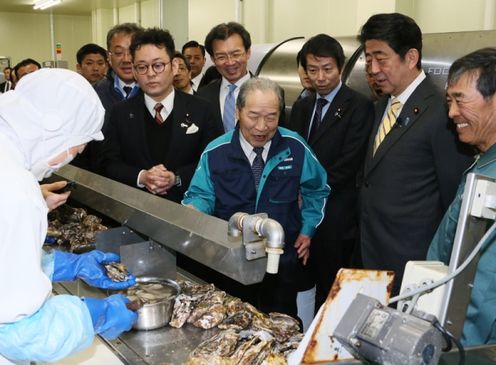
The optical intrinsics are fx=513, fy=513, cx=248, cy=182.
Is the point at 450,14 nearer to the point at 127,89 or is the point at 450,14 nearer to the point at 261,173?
the point at 127,89

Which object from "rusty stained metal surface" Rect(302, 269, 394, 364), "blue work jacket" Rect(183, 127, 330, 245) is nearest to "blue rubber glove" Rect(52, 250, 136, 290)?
"blue work jacket" Rect(183, 127, 330, 245)

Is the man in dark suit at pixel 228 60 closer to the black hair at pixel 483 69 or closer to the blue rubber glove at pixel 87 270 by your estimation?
the blue rubber glove at pixel 87 270

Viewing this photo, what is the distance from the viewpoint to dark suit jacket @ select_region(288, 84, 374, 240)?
2639 mm

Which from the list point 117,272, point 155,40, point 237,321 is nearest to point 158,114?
point 155,40

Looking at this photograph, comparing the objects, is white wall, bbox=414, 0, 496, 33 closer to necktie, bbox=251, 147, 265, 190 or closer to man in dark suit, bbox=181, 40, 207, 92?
man in dark suit, bbox=181, 40, 207, 92

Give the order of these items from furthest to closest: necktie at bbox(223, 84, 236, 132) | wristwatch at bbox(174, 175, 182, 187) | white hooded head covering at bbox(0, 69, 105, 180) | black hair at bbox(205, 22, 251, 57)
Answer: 1. necktie at bbox(223, 84, 236, 132)
2. black hair at bbox(205, 22, 251, 57)
3. wristwatch at bbox(174, 175, 182, 187)
4. white hooded head covering at bbox(0, 69, 105, 180)

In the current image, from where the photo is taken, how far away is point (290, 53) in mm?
4430

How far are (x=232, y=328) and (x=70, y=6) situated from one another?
12.3 meters

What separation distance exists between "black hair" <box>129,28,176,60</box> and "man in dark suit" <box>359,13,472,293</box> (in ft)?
3.00

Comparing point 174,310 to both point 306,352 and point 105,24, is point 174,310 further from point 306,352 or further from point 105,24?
point 105,24

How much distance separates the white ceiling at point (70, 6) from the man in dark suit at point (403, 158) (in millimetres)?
9971

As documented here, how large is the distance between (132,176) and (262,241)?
4.25 ft

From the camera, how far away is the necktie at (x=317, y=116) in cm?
277

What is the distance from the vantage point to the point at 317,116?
279 cm
